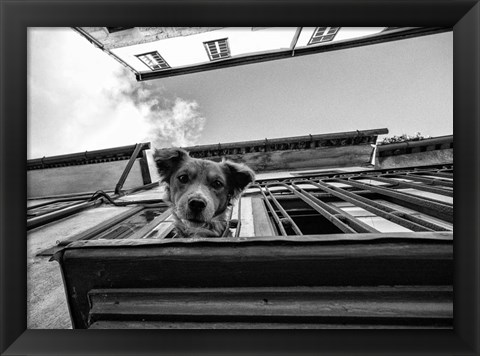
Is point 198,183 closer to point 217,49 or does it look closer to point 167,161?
point 167,161

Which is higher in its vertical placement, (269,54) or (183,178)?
(269,54)

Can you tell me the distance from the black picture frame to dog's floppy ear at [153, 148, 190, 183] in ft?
5.43

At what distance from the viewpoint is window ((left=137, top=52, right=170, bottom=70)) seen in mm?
7341

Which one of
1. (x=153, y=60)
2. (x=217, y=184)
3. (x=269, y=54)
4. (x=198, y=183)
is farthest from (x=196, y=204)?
(x=153, y=60)

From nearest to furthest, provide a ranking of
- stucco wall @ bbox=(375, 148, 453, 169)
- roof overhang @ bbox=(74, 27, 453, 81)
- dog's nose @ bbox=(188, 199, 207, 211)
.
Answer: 1. dog's nose @ bbox=(188, 199, 207, 211)
2. roof overhang @ bbox=(74, 27, 453, 81)
3. stucco wall @ bbox=(375, 148, 453, 169)

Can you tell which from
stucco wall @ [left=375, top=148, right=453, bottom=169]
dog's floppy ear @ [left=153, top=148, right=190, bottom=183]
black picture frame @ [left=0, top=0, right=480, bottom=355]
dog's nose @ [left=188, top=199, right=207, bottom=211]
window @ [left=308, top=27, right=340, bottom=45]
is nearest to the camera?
black picture frame @ [left=0, top=0, right=480, bottom=355]

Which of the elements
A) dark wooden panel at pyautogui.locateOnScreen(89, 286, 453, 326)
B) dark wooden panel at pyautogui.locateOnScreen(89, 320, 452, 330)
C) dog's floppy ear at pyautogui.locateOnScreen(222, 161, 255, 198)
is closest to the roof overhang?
dog's floppy ear at pyautogui.locateOnScreen(222, 161, 255, 198)

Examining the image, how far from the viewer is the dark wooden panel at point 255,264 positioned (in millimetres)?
1134

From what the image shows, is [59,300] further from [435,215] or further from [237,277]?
[435,215]

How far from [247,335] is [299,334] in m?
0.26

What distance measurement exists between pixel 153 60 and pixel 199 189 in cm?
721

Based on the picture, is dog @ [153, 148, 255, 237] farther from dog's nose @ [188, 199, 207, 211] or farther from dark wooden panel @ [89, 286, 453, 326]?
dark wooden panel @ [89, 286, 453, 326]
